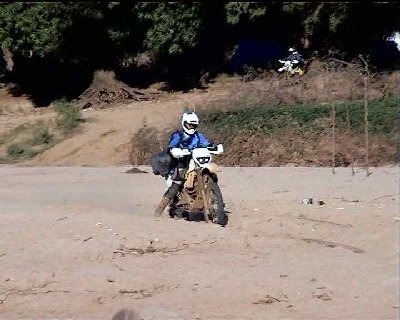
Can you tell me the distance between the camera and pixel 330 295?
7262mm

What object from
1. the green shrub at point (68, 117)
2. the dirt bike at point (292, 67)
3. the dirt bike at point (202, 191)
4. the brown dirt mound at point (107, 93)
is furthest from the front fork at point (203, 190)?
the brown dirt mound at point (107, 93)

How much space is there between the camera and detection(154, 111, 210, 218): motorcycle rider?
35.4 feet

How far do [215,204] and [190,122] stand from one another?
1039 mm

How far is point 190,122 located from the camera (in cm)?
1080

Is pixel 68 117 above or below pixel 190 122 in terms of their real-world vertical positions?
below

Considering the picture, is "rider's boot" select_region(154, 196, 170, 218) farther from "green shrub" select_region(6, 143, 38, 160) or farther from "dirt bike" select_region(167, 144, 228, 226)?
"green shrub" select_region(6, 143, 38, 160)

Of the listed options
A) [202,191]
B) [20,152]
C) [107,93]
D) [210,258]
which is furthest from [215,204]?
[107,93]

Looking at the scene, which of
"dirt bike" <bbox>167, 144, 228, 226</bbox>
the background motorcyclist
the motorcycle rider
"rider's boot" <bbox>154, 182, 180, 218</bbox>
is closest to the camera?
"dirt bike" <bbox>167, 144, 228, 226</bbox>

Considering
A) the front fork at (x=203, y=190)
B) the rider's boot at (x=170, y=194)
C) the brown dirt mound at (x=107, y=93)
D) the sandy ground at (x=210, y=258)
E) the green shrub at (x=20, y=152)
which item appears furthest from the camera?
the brown dirt mound at (x=107, y=93)

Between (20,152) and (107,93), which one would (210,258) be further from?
(107,93)

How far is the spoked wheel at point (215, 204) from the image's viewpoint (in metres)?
10.4

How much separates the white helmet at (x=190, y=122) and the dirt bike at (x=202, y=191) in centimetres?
25

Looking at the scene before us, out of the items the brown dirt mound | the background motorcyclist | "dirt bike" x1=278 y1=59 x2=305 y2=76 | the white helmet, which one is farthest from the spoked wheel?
the brown dirt mound

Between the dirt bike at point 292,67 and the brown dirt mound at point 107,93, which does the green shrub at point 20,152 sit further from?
the dirt bike at point 292,67
